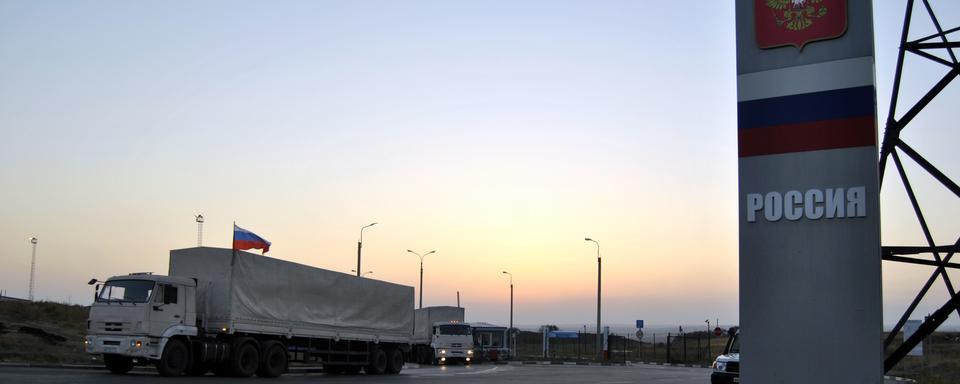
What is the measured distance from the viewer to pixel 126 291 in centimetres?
2395

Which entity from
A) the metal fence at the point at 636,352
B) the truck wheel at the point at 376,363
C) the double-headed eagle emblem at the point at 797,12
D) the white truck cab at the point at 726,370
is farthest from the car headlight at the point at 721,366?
the metal fence at the point at 636,352

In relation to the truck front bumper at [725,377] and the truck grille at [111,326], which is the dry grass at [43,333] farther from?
the truck front bumper at [725,377]

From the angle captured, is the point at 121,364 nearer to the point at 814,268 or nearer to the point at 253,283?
the point at 253,283

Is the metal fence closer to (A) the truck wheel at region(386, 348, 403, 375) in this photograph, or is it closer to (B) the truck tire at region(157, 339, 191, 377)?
(A) the truck wheel at region(386, 348, 403, 375)

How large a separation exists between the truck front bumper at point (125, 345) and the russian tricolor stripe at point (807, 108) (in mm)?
19169

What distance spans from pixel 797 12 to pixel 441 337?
40452 mm

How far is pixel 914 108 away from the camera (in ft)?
37.1

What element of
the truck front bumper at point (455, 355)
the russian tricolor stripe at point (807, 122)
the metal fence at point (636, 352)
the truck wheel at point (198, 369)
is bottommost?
the metal fence at point (636, 352)

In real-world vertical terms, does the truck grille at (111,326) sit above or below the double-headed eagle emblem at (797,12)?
below

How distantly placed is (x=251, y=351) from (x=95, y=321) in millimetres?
4413

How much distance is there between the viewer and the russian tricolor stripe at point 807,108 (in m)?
7.35

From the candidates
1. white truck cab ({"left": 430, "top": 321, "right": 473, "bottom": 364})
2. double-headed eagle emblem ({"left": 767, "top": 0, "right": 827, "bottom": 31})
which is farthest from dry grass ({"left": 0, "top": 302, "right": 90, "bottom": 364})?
double-headed eagle emblem ({"left": 767, "top": 0, "right": 827, "bottom": 31})

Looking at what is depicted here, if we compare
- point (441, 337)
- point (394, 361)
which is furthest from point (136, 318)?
point (441, 337)

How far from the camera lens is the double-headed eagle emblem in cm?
759
